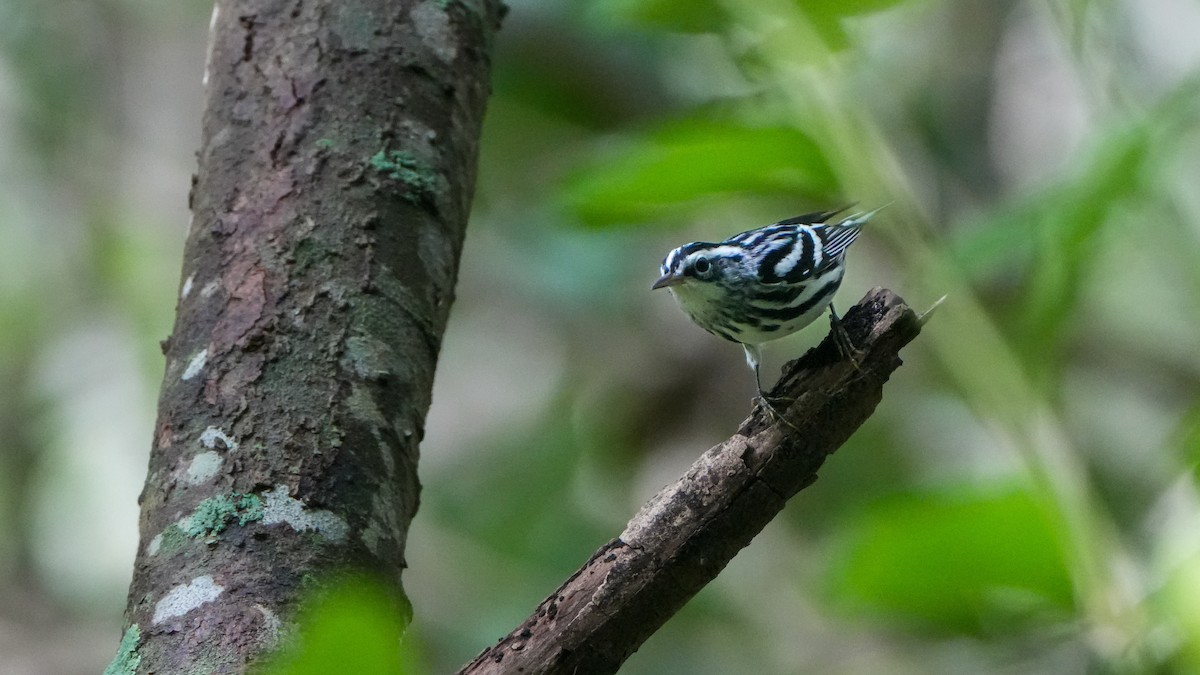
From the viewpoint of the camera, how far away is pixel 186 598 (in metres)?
1.63

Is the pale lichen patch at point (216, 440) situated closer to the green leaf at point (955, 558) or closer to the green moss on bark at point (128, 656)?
the green moss on bark at point (128, 656)

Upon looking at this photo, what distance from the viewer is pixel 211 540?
170cm

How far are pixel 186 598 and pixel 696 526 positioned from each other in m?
0.74

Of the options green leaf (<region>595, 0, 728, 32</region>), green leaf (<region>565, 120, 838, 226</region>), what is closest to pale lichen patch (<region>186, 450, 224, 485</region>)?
green leaf (<region>565, 120, 838, 226</region>)

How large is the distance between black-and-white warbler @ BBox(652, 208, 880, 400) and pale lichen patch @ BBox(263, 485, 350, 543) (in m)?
0.77

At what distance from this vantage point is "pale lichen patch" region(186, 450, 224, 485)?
5.84 ft

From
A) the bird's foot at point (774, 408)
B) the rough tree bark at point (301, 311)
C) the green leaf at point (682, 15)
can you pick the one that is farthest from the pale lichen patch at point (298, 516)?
the green leaf at point (682, 15)

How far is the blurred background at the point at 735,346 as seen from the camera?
5.42ft

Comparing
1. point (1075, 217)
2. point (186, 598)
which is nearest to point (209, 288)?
point (186, 598)

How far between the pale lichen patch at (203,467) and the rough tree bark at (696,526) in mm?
578

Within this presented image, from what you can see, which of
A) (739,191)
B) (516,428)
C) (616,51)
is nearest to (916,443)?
(516,428)

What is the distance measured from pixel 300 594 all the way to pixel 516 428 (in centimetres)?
271

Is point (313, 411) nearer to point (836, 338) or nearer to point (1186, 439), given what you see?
point (836, 338)

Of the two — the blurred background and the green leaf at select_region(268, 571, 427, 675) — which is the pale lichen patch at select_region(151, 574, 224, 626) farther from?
the green leaf at select_region(268, 571, 427, 675)
